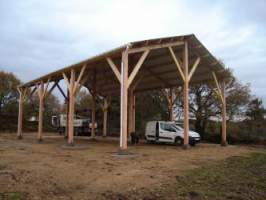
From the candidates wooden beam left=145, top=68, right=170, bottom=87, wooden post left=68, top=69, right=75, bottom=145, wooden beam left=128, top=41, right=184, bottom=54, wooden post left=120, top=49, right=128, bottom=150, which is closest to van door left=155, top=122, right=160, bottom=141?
wooden beam left=145, top=68, right=170, bottom=87

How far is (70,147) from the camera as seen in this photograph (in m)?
13.7

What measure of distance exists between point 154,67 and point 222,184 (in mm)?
12423

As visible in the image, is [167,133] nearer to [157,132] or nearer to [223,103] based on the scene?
[157,132]

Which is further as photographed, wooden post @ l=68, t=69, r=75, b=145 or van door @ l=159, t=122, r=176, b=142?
van door @ l=159, t=122, r=176, b=142

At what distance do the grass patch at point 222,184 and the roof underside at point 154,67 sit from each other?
20.5 ft

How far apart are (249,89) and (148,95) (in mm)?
9062

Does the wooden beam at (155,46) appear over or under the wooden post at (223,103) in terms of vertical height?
over

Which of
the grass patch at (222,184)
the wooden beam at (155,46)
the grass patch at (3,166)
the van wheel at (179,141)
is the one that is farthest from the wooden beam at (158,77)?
the grass patch at (3,166)

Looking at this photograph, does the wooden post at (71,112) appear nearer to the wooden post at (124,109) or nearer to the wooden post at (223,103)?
the wooden post at (124,109)

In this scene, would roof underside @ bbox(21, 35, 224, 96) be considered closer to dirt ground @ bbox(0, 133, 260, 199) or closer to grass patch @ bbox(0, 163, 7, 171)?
dirt ground @ bbox(0, 133, 260, 199)

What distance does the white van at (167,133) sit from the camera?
16.0m

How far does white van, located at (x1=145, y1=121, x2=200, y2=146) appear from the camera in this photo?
15991 millimetres

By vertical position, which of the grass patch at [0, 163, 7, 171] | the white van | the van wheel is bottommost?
the grass patch at [0, 163, 7, 171]

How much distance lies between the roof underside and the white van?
3246 mm
